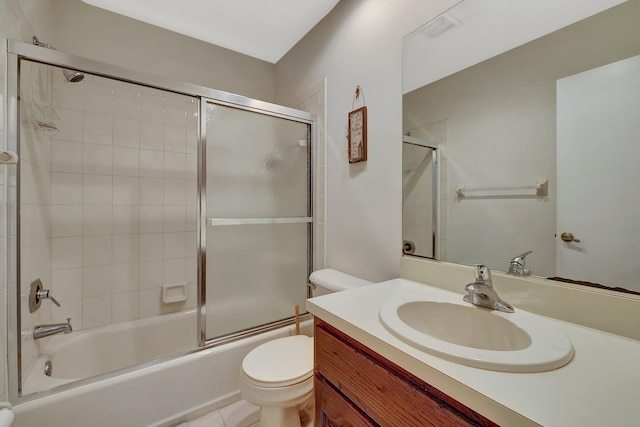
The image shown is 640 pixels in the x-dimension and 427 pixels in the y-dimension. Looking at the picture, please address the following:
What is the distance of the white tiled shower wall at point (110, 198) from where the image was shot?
1484mm

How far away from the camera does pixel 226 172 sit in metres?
1.53

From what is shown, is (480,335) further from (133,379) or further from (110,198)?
(110,198)

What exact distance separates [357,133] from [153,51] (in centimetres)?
167

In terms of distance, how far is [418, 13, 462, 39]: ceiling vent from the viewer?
105 centimetres

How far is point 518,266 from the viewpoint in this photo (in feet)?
2.74

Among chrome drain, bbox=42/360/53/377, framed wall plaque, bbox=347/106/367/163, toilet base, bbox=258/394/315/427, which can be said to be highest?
framed wall plaque, bbox=347/106/367/163

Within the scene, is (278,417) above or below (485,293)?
below

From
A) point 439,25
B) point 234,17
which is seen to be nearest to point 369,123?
point 439,25

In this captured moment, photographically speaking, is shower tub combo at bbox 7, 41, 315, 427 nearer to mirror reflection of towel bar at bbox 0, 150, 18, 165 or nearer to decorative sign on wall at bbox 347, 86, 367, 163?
mirror reflection of towel bar at bbox 0, 150, 18, 165

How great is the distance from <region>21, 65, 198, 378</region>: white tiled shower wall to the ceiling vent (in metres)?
1.26

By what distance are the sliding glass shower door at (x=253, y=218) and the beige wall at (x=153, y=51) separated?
0.76 meters

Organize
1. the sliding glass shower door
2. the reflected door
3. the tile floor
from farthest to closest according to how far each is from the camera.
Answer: the sliding glass shower door, the tile floor, the reflected door

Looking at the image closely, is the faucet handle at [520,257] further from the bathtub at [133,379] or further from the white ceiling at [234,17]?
the white ceiling at [234,17]

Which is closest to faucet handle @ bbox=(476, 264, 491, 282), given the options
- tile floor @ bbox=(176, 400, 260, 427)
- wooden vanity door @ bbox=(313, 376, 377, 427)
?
wooden vanity door @ bbox=(313, 376, 377, 427)
